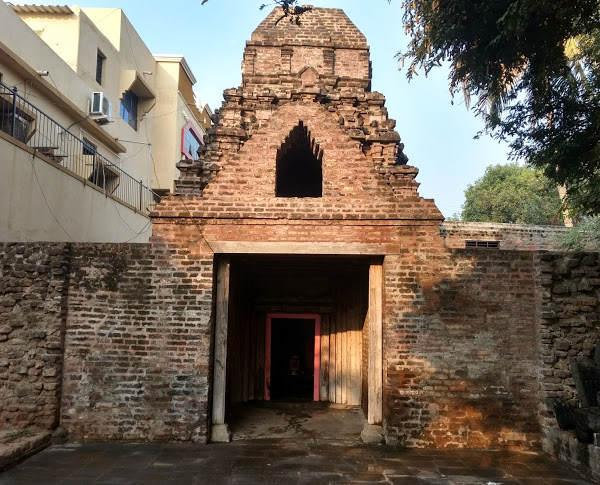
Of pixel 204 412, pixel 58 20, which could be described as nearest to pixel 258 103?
pixel 204 412

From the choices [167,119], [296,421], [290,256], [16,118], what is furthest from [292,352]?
[167,119]

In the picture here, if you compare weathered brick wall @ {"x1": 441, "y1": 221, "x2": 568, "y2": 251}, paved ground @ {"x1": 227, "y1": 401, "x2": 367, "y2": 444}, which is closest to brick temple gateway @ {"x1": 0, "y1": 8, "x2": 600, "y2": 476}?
paved ground @ {"x1": 227, "y1": 401, "x2": 367, "y2": 444}

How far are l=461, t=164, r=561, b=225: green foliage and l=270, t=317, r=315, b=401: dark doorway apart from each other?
17.3m

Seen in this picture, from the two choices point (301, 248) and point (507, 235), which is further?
point (507, 235)

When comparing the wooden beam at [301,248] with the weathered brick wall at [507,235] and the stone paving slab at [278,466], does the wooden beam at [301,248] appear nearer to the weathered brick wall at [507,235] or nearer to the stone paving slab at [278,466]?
the stone paving slab at [278,466]

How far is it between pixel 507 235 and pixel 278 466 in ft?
49.8

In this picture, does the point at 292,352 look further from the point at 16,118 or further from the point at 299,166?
the point at 16,118

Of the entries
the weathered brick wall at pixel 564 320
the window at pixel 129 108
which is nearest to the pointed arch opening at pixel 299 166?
the weathered brick wall at pixel 564 320

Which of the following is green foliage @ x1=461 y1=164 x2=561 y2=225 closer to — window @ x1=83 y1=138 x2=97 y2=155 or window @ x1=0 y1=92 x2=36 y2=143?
window @ x1=83 y1=138 x2=97 y2=155

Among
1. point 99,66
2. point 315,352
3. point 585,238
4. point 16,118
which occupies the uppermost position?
point 99,66

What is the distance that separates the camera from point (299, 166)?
9.90m

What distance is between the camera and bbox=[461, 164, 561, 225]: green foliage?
25.6 metres

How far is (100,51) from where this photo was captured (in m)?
15.3

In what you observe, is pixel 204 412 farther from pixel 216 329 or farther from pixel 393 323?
pixel 393 323
